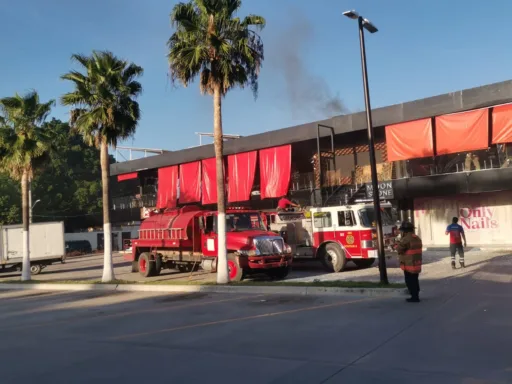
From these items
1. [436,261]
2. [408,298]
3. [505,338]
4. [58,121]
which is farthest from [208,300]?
[58,121]

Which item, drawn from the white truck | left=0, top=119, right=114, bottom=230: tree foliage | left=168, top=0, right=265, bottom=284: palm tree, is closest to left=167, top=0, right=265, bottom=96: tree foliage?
left=168, top=0, right=265, bottom=284: palm tree

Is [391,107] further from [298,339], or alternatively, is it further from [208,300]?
[298,339]

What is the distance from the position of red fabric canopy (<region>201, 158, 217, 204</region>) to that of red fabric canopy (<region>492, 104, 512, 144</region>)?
1845 cm

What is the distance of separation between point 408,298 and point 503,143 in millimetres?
16661

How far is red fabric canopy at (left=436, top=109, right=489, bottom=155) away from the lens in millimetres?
24812

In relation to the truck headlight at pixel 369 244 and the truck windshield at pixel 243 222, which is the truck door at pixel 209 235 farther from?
the truck headlight at pixel 369 244

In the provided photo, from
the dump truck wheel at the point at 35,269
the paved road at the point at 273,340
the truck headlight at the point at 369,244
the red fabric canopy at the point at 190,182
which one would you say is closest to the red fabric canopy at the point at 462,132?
the truck headlight at the point at 369,244

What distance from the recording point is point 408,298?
11461 mm

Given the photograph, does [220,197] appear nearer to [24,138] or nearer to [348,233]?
[348,233]

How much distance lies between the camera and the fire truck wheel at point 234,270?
55.5ft

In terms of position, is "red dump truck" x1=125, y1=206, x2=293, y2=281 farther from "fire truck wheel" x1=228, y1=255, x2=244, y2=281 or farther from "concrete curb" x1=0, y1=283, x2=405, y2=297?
"concrete curb" x1=0, y1=283, x2=405, y2=297

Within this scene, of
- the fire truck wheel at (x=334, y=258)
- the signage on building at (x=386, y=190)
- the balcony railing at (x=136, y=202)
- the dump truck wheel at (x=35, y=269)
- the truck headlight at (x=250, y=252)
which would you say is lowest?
the dump truck wheel at (x=35, y=269)

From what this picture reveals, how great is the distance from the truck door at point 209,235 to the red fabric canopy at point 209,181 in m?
16.8

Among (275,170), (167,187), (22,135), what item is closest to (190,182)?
(167,187)
